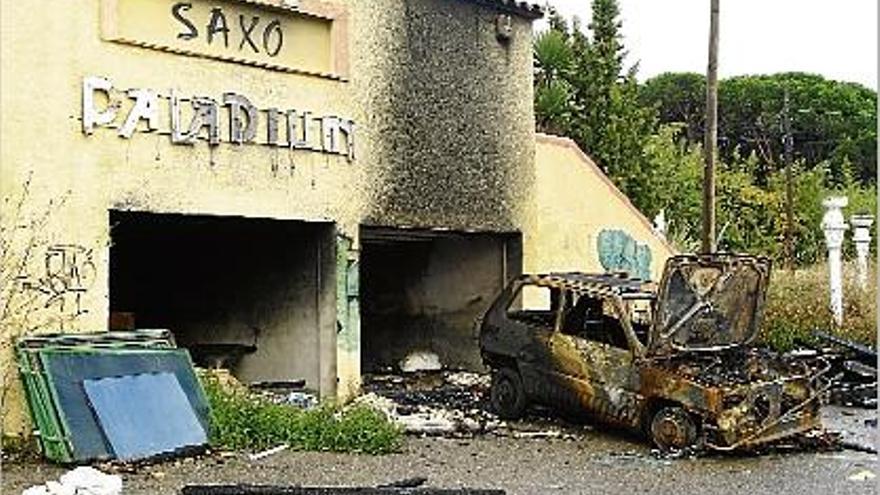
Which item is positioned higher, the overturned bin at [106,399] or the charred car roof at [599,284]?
the charred car roof at [599,284]

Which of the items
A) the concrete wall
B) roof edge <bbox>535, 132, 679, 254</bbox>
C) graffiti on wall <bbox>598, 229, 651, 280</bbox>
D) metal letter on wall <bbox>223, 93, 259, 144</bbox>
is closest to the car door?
the concrete wall

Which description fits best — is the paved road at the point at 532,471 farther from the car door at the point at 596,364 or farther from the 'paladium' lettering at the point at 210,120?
the 'paladium' lettering at the point at 210,120

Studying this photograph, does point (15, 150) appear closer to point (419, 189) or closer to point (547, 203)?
point (419, 189)

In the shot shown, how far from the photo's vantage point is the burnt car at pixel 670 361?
12820 mm

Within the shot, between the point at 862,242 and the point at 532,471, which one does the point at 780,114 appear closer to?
the point at 862,242

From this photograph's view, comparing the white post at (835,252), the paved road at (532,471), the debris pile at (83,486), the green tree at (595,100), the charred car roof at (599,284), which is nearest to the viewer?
the debris pile at (83,486)

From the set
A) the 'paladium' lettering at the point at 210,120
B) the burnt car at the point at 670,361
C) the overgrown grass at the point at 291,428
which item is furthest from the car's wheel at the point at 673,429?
the 'paladium' lettering at the point at 210,120

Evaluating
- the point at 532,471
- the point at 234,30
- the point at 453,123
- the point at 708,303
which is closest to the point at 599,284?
the point at 708,303

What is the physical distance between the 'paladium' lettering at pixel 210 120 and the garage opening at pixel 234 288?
1.02m

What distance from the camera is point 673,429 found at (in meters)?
12.9

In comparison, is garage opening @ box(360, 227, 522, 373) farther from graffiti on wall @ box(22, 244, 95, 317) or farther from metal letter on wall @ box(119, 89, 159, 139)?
graffiti on wall @ box(22, 244, 95, 317)

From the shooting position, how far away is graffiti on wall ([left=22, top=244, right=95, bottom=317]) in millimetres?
12406

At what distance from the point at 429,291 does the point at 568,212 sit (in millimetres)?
2239

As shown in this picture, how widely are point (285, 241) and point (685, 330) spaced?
5.12 meters
